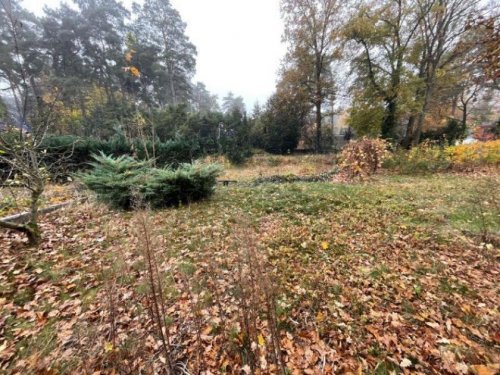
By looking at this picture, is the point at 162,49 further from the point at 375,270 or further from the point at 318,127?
the point at 375,270

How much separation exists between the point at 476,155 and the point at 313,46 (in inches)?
408

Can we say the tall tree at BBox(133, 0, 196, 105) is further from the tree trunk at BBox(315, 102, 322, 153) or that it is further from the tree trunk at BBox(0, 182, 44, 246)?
the tree trunk at BBox(0, 182, 44, 246)

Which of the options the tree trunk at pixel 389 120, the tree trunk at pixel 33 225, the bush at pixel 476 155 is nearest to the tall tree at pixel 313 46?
the tree trunk at pixel 389 120

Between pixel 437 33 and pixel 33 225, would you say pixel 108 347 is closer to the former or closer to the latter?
pixel 33 225

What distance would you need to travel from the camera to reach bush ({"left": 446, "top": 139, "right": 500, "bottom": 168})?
8445 millimetres

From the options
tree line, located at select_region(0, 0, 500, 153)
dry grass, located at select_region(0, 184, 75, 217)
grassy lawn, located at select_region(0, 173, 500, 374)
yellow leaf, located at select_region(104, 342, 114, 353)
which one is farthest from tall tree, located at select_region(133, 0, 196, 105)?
yellow leaf, located at select_region(104, 342, 114, 353)

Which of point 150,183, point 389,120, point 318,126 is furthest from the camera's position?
point 318,126

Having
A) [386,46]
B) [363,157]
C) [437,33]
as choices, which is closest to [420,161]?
[363,157]

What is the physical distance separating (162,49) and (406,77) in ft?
61.8

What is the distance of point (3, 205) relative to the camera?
14.9ft

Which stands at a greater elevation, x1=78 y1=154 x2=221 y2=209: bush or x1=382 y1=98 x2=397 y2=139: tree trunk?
x1=382 y1=98 x2=397 y2=139: tree trunk

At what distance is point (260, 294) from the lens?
194cm

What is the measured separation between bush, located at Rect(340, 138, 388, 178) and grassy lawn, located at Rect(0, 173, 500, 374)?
389cm

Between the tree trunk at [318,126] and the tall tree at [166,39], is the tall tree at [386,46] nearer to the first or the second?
the tree trunk at [318,126]
